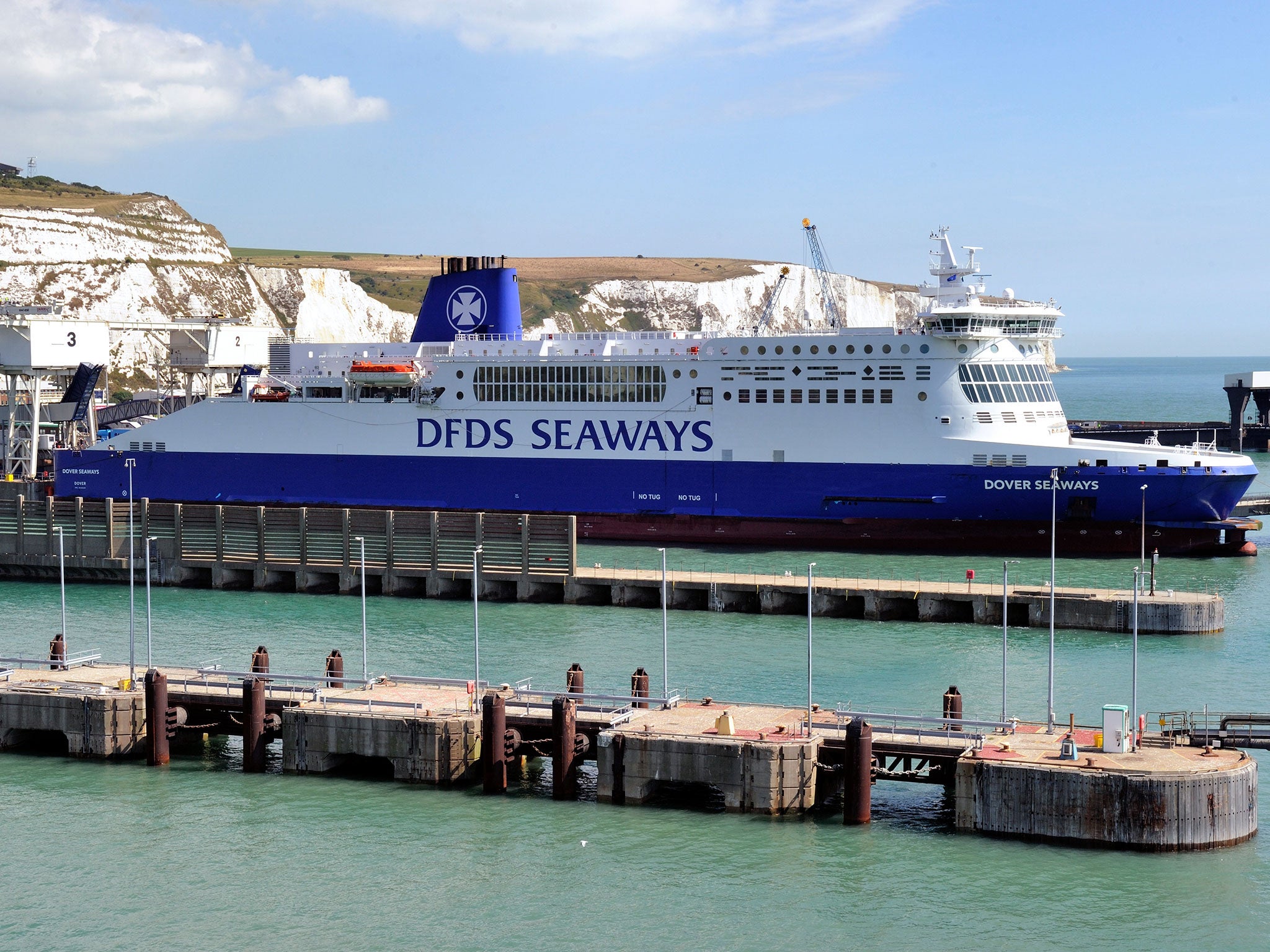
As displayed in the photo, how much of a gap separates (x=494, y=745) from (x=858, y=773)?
204 inches

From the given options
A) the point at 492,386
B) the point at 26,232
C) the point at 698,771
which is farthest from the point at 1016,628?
the point at 26,232

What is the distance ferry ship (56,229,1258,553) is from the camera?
40719 mm

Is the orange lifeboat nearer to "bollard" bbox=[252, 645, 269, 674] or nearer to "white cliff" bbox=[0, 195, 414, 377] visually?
"bollard" bbox=[252, 645, 269, 674]

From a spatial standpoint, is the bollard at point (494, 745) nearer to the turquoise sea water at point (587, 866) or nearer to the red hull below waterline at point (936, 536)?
the turquoise sea water at point (587, 866)

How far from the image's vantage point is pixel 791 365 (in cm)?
4312

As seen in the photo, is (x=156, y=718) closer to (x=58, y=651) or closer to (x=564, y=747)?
(x=58, y=651)

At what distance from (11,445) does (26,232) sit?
42133mm

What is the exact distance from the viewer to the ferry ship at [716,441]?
40719 millimetres

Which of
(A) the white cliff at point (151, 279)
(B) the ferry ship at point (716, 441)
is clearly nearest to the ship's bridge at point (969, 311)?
(B) the ferry ship at point (716, 441)

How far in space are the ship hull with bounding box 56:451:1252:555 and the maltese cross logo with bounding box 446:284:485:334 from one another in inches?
204

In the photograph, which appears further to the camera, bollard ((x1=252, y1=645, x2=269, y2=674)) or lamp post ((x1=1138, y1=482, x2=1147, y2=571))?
lamp post ((x1=1138, y1=482, x2=1147, y2=571))

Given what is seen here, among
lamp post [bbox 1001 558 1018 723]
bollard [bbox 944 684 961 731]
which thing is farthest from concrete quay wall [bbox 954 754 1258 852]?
bollard [bbox 944 684 961 731]

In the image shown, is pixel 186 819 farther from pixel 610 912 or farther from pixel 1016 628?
pixel 1016 628

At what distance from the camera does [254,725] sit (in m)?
22.8
